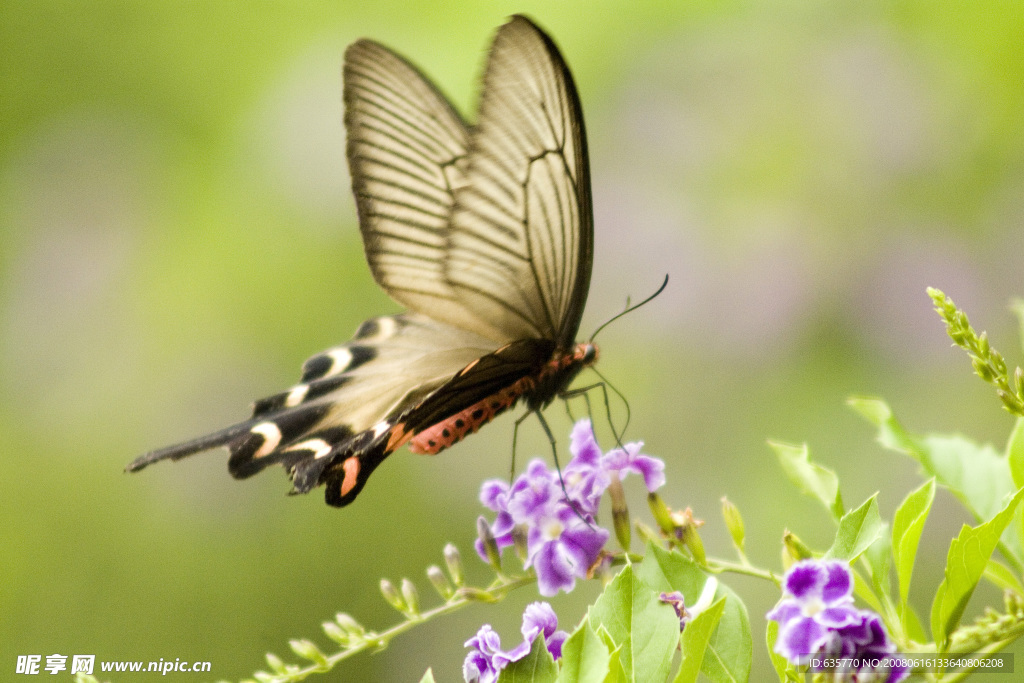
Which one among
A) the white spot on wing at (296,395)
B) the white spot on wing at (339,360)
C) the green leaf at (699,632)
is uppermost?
the white spot on wing at (339,360)

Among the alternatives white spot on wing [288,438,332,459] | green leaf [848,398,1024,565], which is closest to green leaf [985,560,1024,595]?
green leaf [848,398,1024,565]

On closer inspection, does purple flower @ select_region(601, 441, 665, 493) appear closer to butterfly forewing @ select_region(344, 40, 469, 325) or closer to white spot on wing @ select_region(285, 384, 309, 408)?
butterfly forewing @ select_region(344, 40, 469, 325)

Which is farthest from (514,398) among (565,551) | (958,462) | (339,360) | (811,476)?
(958,462)

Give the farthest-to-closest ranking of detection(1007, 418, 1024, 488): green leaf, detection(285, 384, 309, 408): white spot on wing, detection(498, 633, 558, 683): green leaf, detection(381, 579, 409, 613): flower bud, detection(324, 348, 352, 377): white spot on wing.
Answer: detection(324, 348, 352, 377): white spot on wing < detection(285, 384, 309, 408): white spot on wing < detection(381, 579, 409, 613): flower bud < detection(1007, 418, 1024, 488): green leaf < detection(498, 633, 558, 683): green leaf

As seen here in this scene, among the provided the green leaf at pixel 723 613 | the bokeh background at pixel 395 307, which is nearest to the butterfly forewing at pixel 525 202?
the green leaf at pixel 723 613

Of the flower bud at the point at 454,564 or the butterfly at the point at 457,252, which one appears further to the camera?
the butterfly at the point at 457,252

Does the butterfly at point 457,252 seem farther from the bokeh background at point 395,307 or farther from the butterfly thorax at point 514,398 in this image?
the bokeh background at point 395,307

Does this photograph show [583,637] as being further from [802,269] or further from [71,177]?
[71,177]
